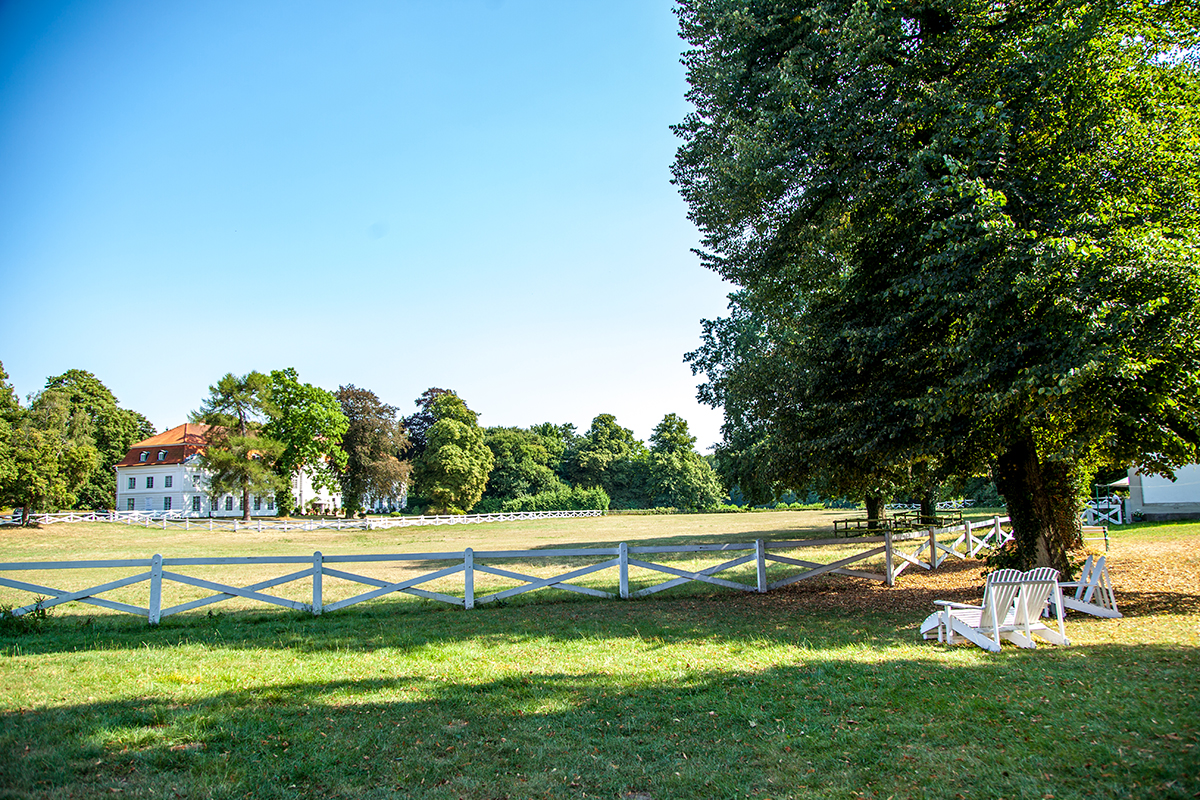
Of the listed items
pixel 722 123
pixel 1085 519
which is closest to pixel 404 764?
pixel 722 123

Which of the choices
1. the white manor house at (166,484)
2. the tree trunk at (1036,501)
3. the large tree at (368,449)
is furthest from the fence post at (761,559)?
the white manor house at (166,484)

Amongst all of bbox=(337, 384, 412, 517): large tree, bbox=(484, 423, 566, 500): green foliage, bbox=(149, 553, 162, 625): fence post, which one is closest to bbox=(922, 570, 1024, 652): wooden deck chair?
bbox=(149, 553, 162, 625): fence post

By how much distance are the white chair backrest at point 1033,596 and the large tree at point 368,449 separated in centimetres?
5911

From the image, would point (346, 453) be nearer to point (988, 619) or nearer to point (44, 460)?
point (44, 460)

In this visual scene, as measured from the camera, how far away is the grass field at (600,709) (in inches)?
182

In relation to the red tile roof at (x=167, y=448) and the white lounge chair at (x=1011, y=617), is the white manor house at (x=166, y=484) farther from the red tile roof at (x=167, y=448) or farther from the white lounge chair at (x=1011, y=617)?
the white lounge chair at (x=1011, y=617)

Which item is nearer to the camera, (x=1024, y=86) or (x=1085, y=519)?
(x=1024, y=86)

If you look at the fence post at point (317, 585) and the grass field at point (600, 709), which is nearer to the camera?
the grass field at point (600, 709)

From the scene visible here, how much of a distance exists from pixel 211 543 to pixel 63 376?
52.3m

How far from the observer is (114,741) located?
545 cm

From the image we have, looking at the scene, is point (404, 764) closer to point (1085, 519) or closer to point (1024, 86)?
point (1024, 86)

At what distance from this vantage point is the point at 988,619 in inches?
325

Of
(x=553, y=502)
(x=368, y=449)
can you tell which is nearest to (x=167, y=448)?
(x=368, y=449)

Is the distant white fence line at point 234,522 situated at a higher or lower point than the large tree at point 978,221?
lower
